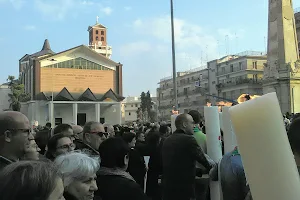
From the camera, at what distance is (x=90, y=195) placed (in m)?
2.78

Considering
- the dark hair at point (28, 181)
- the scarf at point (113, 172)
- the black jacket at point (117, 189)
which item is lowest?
the black jacket at point (117, 189)

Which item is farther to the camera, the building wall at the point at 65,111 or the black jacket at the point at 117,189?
the building wall at the point at 65,111

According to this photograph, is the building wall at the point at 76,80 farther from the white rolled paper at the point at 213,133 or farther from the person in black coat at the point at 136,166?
the white rolled paper at the point at 213,133

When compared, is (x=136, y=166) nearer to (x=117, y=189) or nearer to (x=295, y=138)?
(x=117, y=189)

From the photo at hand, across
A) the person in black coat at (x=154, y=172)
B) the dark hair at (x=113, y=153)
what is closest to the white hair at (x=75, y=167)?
the dark hair at (x=113, y=153)

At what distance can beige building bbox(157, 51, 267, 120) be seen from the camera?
59500 mm

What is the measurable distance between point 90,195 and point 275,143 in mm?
1740

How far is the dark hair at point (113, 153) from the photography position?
136 inches

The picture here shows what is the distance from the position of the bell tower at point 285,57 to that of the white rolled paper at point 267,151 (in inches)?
779

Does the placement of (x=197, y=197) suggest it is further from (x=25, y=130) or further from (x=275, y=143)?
(x=275, y=143)

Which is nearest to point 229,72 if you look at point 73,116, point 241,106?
point 73,116

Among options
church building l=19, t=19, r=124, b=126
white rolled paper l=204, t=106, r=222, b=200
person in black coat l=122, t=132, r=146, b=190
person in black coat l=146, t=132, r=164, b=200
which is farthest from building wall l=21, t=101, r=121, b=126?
white rolled paper l=204, t=106, r=222, b=200

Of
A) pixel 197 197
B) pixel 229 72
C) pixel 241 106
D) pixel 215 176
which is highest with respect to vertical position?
pixel 229 72

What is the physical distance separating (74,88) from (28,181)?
2425 inches
